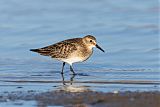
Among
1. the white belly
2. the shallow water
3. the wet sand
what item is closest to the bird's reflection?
the shallow water

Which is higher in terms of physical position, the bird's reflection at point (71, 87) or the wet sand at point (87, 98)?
the bird's reflection at point (71, 87)

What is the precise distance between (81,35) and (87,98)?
25.7 feet

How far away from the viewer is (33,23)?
784 inches

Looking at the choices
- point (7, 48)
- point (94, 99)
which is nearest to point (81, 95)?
point (94, 99)

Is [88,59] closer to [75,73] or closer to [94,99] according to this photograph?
[75,73]

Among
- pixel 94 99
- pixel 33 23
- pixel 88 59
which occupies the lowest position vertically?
pixel 94 99

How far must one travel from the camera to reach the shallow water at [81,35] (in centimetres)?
1245

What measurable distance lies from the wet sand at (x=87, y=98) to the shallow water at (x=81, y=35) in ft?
2.15

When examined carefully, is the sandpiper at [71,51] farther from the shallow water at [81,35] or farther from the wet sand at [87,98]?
the wet sand at [87,98]

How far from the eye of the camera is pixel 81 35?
58.7 feet

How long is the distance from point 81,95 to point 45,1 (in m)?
13.4

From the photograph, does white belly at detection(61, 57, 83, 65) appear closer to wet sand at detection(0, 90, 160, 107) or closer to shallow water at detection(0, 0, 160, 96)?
shallow water at detection(0, 0, 160, 96)

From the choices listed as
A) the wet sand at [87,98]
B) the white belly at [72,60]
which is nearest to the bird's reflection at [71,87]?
the wet sand at [87,98]

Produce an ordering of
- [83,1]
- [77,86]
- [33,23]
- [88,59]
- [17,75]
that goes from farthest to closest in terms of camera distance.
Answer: [83,1]
[33,23]
[88,59]
[17,75]
[77,86]
